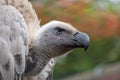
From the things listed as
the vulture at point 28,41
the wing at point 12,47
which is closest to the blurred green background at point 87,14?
the vulture at point 28,41

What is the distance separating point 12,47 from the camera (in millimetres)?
5871

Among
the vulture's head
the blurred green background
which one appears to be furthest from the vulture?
the blurred green background

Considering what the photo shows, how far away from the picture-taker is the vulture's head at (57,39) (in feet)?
19.5

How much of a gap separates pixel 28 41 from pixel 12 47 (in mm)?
189

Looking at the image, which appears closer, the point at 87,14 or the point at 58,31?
the point at 58,31

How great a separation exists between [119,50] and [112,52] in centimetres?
12

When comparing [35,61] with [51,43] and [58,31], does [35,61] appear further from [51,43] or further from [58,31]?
[58,31]

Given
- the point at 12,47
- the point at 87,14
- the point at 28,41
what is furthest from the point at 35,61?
the point at 87,14

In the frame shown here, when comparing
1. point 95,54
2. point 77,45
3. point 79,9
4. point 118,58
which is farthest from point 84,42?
point 118,58

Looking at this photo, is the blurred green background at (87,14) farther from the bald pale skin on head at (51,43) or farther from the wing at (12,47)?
the wing at (12,47)

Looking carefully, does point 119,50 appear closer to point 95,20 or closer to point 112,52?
point 112,52

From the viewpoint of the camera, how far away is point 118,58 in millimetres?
11258

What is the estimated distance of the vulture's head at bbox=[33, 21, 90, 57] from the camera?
234 inches

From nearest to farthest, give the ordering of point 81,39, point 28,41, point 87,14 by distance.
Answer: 1. point 81,39
2. point 28,41
3. point 87,14
